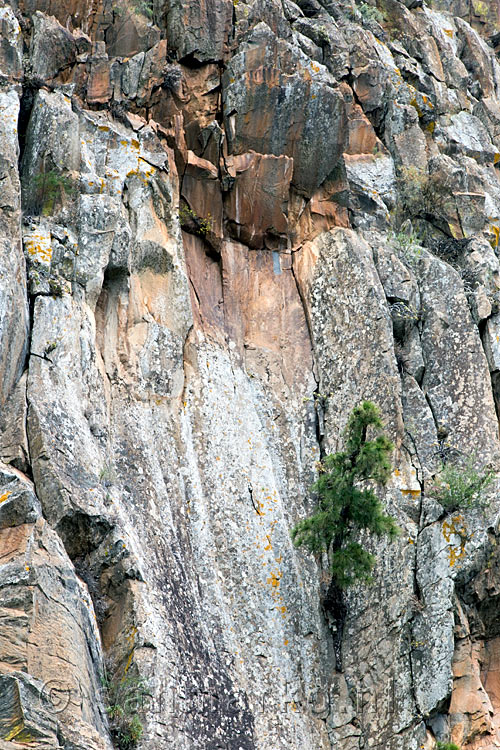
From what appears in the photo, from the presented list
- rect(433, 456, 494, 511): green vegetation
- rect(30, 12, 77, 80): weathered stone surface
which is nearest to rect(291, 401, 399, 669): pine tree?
rect(433, 456, 494, 511): green vegetation

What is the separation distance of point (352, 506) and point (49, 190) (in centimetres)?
990

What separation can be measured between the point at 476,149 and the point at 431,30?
649cm

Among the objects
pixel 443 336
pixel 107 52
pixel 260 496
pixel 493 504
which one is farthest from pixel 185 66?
pixel 493 504

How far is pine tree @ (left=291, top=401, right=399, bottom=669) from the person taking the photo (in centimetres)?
1864

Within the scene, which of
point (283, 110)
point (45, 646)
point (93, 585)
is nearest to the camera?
point (45, 646)

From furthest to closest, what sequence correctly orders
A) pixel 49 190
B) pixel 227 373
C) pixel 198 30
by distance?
pixel 198 30
pixel 227 373
pixel 49 190

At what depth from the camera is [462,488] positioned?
2006 centimetres

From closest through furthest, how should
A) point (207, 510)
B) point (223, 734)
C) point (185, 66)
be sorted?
1. point (223, 734)
2. point (207, 510)
3. point (185, 66)

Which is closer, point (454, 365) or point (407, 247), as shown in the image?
point (454, 365)

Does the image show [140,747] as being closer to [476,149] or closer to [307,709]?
[307,709]

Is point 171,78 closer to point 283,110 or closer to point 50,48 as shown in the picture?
point 283,110

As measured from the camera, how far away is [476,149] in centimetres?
3123

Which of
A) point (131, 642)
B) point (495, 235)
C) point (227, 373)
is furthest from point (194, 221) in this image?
point (131, 642)

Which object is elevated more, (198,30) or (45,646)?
(198,30)
